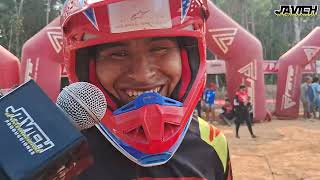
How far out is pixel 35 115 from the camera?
756 millimetres

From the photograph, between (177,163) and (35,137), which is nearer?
(35,137)

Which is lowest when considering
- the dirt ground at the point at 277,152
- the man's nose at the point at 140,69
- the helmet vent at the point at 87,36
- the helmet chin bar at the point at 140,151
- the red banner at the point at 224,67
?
the red banner at the point at 224,67

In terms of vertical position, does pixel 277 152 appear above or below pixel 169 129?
below

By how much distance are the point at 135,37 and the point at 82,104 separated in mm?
420

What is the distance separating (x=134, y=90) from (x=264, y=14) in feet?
103

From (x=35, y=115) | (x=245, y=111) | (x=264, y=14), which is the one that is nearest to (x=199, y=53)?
(x=35, y=115)

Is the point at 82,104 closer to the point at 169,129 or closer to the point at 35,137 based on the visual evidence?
the point at 35,137

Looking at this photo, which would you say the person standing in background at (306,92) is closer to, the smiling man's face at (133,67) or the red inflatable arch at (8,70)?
the red inflatable arch at (8,70)

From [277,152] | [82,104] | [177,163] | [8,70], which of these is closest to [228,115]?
[277,152]

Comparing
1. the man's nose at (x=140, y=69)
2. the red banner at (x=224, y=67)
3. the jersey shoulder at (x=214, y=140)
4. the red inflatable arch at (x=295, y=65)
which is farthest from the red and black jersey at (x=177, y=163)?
the red banner at (x=224, y=67)

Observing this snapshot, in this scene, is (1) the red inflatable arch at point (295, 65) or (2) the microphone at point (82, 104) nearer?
(2) the microphone at point (82, 104)

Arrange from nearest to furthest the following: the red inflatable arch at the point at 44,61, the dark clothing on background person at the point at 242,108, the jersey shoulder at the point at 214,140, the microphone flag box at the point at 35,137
A: the microphone flag box at the point at 35,137, the jersey shoulder at the point at 214,140, the dark clothing on background person at the point at 242,108, the red inflatable arch at the point at 44,61

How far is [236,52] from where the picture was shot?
948 cm

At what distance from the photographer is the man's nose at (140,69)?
122 cm
